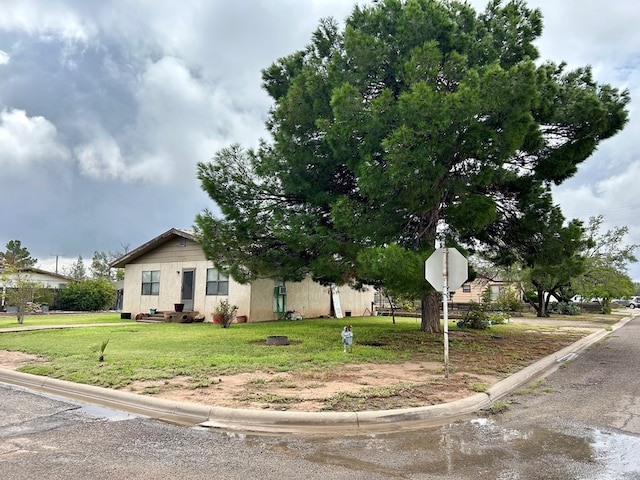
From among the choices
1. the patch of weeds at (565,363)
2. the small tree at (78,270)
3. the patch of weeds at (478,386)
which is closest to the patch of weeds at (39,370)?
the patch of weeds at (478,386)

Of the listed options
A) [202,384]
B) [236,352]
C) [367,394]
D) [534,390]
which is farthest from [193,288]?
[534,390]

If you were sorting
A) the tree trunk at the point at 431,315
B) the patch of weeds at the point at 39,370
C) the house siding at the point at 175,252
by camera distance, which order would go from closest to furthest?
1. the patch of weeds at the point at 39,370
2. the tree trunk at the point at 431,315
3. the house siding at the point at 175,252

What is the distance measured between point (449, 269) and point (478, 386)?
6.27 ft

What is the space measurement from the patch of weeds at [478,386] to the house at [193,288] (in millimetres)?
14175

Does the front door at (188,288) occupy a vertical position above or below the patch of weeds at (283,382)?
above

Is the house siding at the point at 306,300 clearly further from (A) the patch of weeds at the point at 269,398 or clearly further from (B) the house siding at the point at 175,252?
(A) the patch of weeds at the point at 269,398

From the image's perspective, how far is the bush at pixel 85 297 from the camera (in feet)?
108

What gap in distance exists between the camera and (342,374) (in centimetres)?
823

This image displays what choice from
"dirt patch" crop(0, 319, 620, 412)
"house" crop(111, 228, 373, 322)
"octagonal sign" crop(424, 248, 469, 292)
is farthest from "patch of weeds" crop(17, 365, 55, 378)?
"house" crop(111, 228, 373, 322)

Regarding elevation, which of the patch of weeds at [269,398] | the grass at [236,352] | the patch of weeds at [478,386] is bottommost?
the patch of weeds at [269,398]

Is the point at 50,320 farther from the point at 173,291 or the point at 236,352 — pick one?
the point at 236,352

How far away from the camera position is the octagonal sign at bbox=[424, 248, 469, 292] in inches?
295

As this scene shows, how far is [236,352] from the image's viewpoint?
35.2 ft

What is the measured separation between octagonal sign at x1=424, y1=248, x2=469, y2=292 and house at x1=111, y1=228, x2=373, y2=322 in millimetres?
13673
